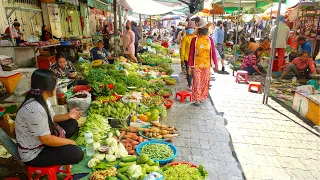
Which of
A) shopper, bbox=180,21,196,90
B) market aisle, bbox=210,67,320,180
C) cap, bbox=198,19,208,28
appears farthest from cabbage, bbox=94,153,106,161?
shopper, bbox=180,21,196,90

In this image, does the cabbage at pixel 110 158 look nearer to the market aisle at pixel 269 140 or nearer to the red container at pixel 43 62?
the market aisle at pixel 269 140

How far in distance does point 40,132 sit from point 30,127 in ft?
0.36

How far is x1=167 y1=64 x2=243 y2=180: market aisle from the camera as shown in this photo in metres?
3.37

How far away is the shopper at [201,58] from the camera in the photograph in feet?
17.9

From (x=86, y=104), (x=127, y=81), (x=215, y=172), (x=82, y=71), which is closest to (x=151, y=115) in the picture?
(x=86, y=104)

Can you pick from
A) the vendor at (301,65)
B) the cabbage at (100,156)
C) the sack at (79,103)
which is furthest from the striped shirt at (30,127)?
the vendor at (301,65)

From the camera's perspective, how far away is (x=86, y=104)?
4.47 meters

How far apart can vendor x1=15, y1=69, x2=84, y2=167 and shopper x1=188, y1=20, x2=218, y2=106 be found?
3.74 metres

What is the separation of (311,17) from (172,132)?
11643 millimetres

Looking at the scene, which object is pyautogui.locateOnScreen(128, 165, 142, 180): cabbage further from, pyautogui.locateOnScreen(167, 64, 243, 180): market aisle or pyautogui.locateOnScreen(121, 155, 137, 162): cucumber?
pyautogui.locateOnScreen(167, 64, 243, 180): market aisle

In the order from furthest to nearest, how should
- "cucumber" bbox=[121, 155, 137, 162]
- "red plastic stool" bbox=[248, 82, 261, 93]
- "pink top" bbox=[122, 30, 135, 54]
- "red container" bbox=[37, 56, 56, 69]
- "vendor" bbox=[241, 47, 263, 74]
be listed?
"vendor" bbox=[241, 47, 263, 74], "pink top" bbox=[122, 30, 135, 54], "red container" bbox=[37, 56, 56, 69], "red plastic stool" bbox=[248, 82, 261, 93], "cucumber" bbox=[121, 155, 137, 162]

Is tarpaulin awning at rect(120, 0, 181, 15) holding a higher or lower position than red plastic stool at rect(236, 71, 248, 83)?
higher

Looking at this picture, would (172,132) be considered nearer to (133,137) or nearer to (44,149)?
(133,137)

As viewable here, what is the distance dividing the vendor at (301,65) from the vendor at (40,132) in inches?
328
